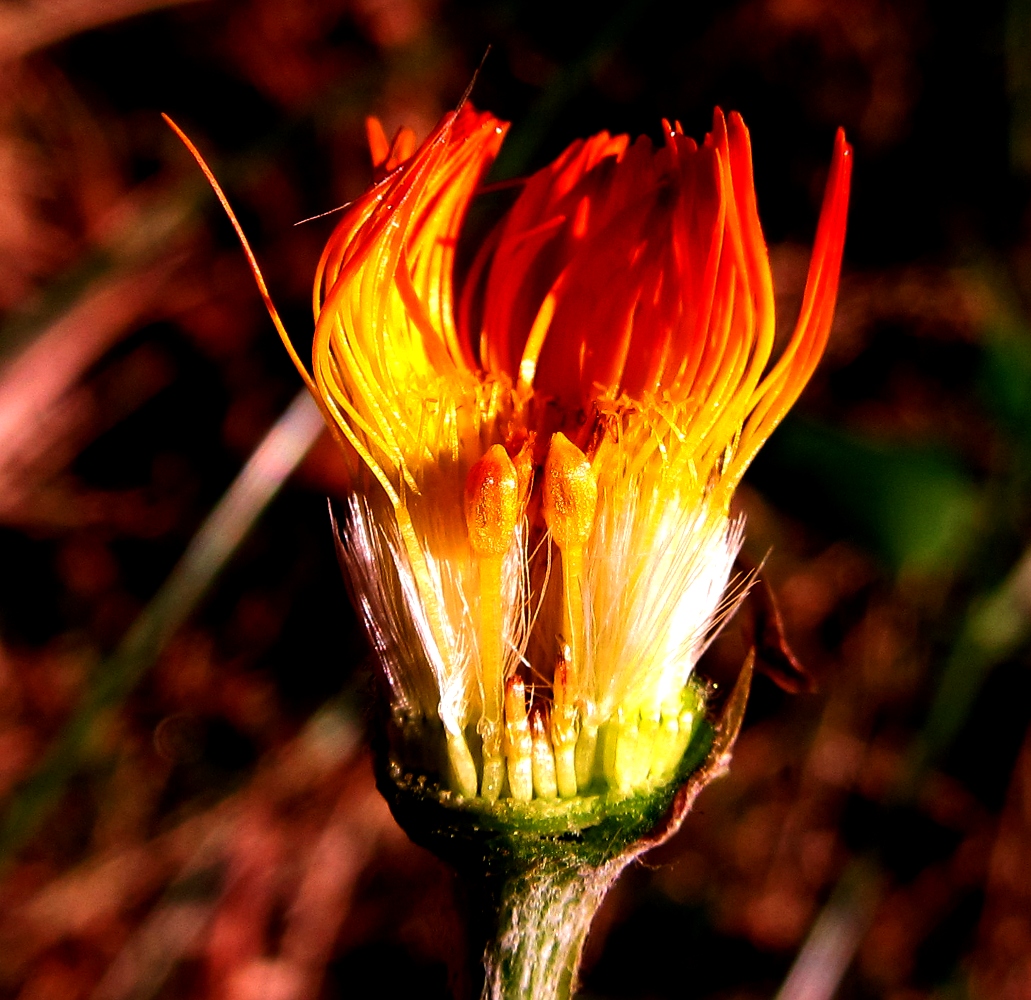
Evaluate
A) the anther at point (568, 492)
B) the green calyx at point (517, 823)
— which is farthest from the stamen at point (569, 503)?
the green calyx at point (517, 823)

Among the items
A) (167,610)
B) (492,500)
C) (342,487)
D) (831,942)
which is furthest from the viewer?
(342,487)

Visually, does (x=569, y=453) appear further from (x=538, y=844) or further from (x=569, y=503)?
(x=538, y=844)

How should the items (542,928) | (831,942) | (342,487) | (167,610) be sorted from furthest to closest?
(342,487), (831,942), (167,610), (542,928)

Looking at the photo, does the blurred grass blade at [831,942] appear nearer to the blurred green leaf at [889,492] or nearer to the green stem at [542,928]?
the blurred green leaf at [889,492]

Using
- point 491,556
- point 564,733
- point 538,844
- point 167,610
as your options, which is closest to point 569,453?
point 491,556

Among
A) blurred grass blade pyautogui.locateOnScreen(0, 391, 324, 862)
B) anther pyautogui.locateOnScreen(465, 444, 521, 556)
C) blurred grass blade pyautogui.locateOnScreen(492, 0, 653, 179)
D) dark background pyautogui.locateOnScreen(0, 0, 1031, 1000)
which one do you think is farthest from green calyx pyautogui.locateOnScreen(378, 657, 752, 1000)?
dark background pyautogui.locateOnScreen(0, 0, 1031, 1000)
